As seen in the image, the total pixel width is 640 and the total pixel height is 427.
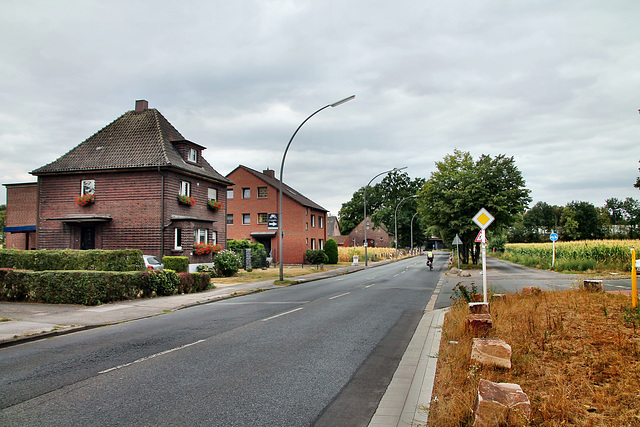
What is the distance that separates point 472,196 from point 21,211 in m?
36.7

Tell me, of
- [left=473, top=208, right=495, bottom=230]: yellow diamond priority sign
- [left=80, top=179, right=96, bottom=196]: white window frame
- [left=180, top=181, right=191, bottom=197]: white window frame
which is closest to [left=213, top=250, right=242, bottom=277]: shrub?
[left=180, top=181, right=191, bottom=197]: white window frame

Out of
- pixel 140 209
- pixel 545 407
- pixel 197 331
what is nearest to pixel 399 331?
pixel 197 331

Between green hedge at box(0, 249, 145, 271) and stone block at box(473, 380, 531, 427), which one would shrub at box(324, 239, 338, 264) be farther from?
stone block at box(473, 380, 531, 427)

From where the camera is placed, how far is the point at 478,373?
535 centimetres

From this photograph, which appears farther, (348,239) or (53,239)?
(348,239)

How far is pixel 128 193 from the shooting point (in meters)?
26.7

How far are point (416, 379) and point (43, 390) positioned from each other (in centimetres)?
476

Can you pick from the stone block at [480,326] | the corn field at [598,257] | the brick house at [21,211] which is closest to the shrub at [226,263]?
the brick house at [21,211]

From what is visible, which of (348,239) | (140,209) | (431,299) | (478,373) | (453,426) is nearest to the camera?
(453,426)

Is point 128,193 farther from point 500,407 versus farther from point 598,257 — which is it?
point 598,257

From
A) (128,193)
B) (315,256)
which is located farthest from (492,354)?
(315,256)

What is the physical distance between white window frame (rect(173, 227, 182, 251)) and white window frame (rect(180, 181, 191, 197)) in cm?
255

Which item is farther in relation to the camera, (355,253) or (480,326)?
(355,253)

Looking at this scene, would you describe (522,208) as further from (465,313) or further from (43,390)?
(43,390)
